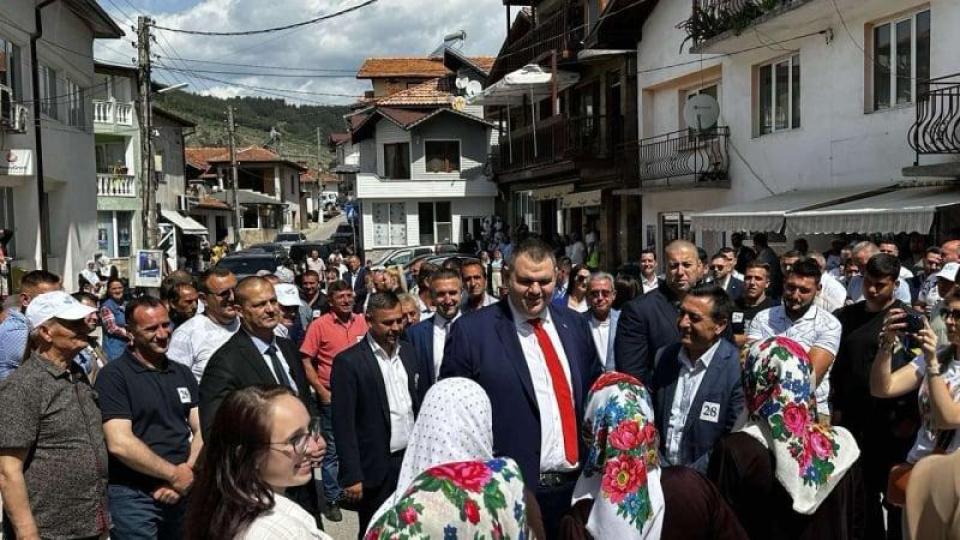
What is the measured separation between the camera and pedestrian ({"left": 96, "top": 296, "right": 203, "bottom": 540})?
4.47 m

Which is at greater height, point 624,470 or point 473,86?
point 473,86

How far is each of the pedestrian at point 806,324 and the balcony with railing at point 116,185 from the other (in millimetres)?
33528

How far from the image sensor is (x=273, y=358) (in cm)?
510

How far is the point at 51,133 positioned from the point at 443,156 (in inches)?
798

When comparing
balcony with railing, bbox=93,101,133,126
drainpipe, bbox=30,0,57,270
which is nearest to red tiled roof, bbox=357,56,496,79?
balcony with railing, bbox=93,101,133,126

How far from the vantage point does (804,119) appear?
657 inches

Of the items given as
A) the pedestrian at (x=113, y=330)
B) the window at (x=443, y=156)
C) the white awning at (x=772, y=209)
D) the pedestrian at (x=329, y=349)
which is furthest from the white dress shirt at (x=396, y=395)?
the window at (x=443, y=156)

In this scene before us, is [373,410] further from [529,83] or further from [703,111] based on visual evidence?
[529,83]

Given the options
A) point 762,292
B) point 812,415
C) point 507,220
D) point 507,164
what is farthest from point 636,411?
point 507,220

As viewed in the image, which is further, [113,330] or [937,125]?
[937,125]

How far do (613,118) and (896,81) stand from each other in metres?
10.8

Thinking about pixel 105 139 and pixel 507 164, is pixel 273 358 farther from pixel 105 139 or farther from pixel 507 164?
pixel 105 139

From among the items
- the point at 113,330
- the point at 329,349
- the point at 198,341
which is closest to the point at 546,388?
the point at 198,341

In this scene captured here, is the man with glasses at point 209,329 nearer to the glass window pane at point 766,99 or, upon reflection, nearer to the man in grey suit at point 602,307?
the man in grey suit at point 602,307
